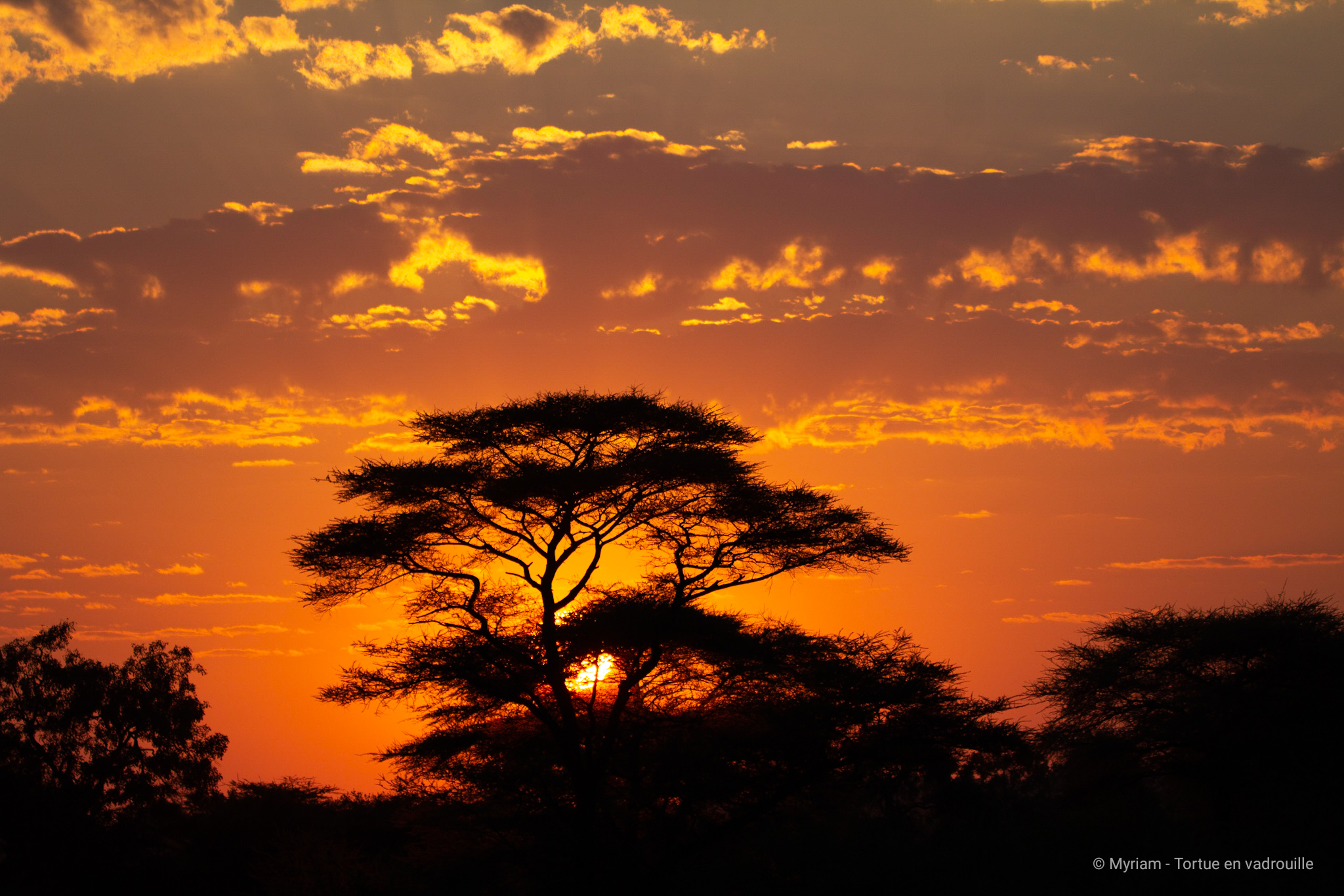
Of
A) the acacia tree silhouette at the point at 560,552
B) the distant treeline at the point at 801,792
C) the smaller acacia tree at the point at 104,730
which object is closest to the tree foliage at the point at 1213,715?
the distant treeline at the point at 801,792

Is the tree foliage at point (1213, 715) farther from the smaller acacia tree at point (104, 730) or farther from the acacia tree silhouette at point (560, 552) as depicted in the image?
the smaller acacia tree at point (104, 730)

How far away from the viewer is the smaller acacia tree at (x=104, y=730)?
40.3 meters

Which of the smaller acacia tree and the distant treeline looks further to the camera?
the smaller acacia tree

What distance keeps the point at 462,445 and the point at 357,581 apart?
4125mm

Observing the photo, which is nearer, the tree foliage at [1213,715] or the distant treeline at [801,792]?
the distant treeline at [801,792]

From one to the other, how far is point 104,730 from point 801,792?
1333 inches

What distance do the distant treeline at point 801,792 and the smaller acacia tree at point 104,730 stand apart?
8.2 inches

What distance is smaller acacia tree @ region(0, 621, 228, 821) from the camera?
40281 mm

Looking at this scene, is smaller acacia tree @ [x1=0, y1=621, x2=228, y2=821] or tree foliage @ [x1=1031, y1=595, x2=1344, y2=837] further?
smaller acacia tree @ [x1=0, y1=621, x2=228, y2=821]

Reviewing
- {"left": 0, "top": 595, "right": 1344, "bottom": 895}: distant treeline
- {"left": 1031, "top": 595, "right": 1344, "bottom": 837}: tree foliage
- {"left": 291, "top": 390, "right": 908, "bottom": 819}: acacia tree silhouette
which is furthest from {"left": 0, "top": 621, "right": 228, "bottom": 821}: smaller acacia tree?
{"left": 1031, "top": 595, "right": 1344, "bottom": 837}: tree foliage

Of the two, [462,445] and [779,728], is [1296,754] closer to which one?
[779,728]

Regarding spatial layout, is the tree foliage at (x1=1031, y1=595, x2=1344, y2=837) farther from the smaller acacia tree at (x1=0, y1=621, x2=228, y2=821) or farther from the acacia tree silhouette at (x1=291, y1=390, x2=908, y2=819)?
the smaller acacia tree at (x1=0, y1=621, x2=228, y2=821)

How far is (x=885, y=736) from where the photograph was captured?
22.7 meters

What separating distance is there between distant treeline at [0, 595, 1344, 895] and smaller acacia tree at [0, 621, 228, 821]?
0.69ft
